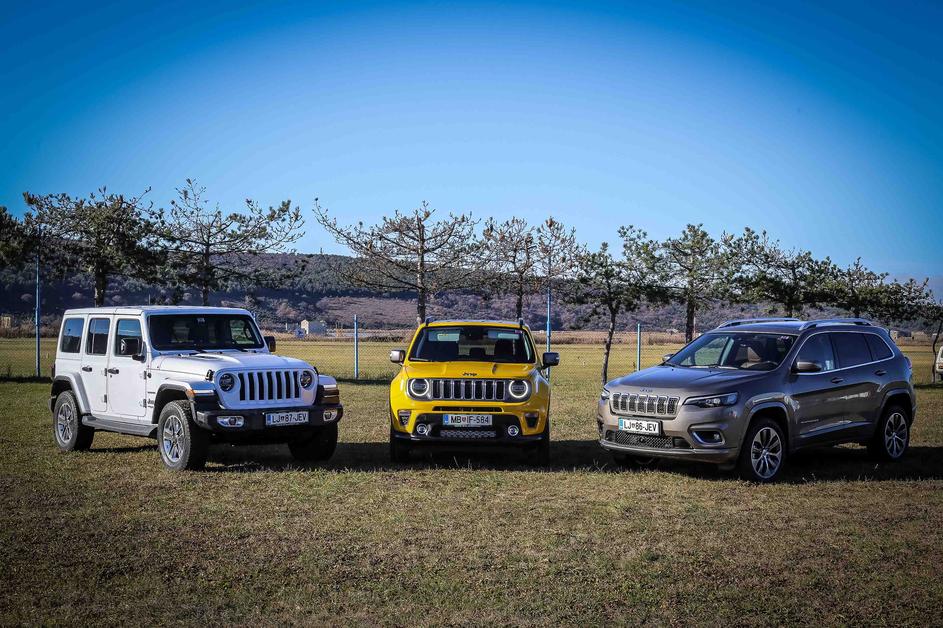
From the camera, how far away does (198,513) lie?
8.43 m

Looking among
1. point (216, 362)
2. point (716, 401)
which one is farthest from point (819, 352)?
point (216, 362)

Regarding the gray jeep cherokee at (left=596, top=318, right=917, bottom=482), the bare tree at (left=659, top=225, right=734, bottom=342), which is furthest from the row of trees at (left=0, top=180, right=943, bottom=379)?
the gray jeep cherokee at (left=596, top=318, right=917, bottom=482)

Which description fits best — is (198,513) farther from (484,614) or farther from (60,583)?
(484,614)

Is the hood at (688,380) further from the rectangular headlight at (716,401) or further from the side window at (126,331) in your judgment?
the side window at (126,331)

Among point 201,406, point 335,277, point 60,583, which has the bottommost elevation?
point 60,583

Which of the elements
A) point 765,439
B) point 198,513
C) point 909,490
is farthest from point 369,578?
point 909,490

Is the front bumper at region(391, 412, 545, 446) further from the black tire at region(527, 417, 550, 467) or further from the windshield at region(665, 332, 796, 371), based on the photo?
the windshield at region(665, 332, 796, 371)

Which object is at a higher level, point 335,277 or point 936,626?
point 335,277

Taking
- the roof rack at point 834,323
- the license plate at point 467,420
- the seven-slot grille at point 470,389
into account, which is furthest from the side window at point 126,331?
the roof rack at point 834,323

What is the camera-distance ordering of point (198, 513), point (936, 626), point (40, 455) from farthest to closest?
point (40, 455) → point (198, 513) → point (936, 626)

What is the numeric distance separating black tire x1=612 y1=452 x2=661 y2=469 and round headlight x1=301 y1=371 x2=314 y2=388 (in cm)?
376

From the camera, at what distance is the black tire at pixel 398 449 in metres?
11.0

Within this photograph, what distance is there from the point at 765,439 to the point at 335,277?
20.9 m

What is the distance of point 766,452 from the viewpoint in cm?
1027
